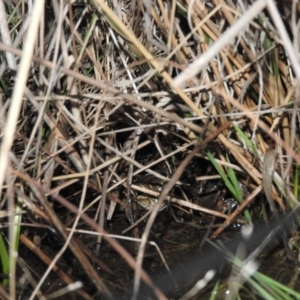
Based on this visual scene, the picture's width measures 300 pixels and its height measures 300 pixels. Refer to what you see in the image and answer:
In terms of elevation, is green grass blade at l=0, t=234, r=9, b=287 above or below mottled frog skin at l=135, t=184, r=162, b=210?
above

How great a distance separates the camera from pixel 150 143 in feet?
4.66

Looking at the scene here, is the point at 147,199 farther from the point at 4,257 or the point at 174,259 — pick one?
the point at 4,257

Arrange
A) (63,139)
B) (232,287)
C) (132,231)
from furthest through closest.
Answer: (132,231), (63,139), (232,287)

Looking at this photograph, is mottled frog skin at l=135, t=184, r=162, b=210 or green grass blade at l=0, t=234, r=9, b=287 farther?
mottled frog skin at l=135, t=184, r=162, b=210

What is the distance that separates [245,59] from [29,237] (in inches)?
23.2

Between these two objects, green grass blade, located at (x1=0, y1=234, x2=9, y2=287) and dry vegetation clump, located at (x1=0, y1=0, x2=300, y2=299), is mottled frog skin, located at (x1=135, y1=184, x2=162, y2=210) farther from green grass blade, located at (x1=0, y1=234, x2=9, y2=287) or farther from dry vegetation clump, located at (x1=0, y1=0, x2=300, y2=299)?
green grass blade, located at (x1=0, y1=234, x2=9, y2=287)

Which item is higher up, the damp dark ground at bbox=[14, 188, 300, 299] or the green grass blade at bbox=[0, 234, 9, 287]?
the green grass blade at bbox=[0, 234, 9, 287]

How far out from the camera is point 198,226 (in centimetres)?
140

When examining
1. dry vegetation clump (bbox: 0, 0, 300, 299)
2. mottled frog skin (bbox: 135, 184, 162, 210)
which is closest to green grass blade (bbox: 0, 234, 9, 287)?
dry vegetation clump (bbox: 0, 0, 300, 299)

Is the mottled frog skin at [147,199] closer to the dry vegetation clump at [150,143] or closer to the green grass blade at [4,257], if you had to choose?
the dry vegetation clump at [150,143]

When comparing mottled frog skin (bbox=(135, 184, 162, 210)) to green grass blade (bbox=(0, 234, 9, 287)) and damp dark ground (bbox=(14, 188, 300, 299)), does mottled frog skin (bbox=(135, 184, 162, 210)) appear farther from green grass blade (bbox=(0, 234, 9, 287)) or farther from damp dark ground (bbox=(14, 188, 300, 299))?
green grass blade (bbox=(0, 234, 9, 287))

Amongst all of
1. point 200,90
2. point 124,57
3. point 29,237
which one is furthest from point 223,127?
point 29,237

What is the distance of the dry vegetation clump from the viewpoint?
46.3 inches

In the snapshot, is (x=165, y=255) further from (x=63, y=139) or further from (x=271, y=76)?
(x=271, y=76)
